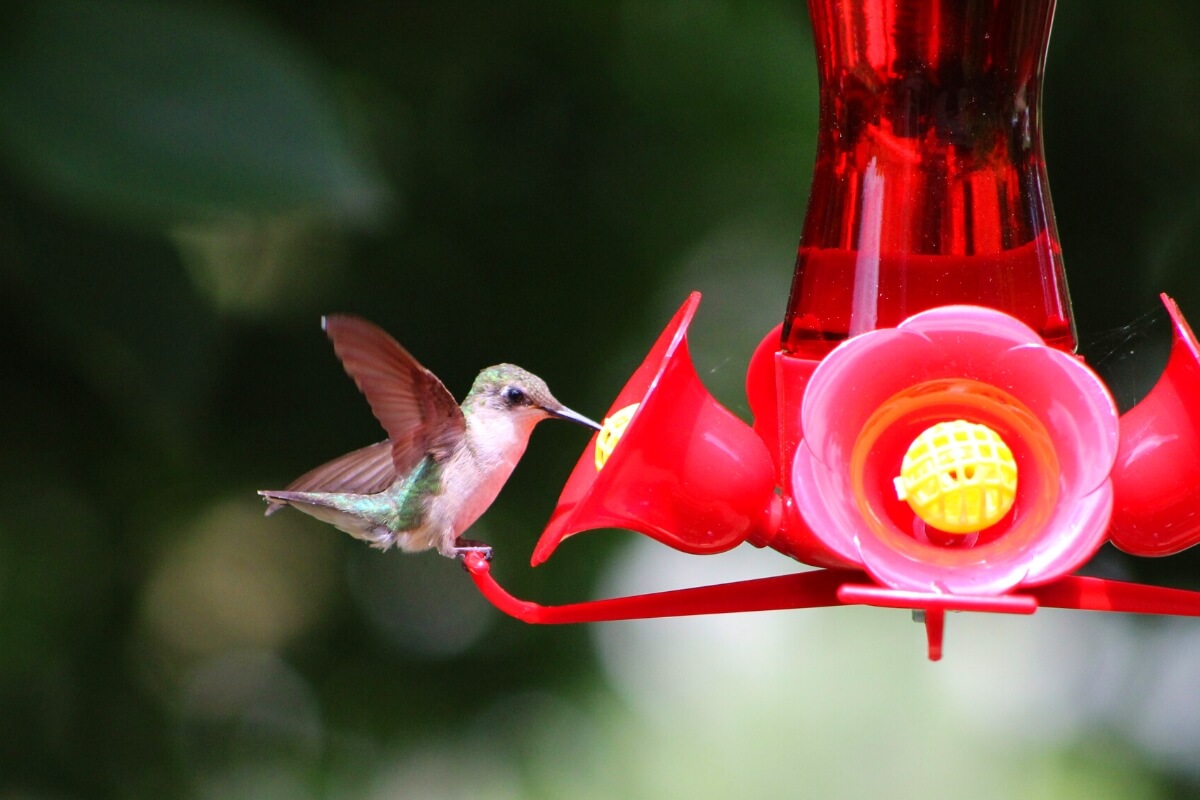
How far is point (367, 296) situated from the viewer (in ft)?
12.0

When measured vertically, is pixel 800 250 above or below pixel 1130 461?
above

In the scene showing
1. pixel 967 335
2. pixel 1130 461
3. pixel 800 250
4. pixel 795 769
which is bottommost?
pixel 795 769

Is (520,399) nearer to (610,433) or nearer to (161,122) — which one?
(610,433)

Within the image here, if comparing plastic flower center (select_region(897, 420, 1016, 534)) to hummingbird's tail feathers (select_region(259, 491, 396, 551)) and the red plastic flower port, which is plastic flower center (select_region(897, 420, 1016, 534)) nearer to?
the red plastic flower port

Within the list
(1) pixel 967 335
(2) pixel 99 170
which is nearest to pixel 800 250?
(1) pixel 967 335

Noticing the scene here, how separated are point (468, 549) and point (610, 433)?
0.99 ft

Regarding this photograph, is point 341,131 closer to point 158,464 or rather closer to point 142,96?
point 142,96

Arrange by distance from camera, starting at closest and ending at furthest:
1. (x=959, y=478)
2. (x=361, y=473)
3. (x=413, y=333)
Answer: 1. (x=959, y=478)
2. (x=361, y=473)
3. (x=413, y=333)

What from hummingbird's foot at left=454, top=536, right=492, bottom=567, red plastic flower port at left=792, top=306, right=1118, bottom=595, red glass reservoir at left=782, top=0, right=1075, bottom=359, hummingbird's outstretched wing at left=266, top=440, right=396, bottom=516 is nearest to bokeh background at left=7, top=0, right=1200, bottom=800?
hummingbird's outstretched wing at left=266, top=440, right=396, bottom=516

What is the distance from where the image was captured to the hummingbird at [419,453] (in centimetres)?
252

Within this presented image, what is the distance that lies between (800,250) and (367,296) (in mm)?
1599

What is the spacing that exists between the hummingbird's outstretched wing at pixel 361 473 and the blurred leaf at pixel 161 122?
517mm

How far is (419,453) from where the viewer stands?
273 cm

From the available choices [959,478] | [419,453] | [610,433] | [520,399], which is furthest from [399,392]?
[959,478]
